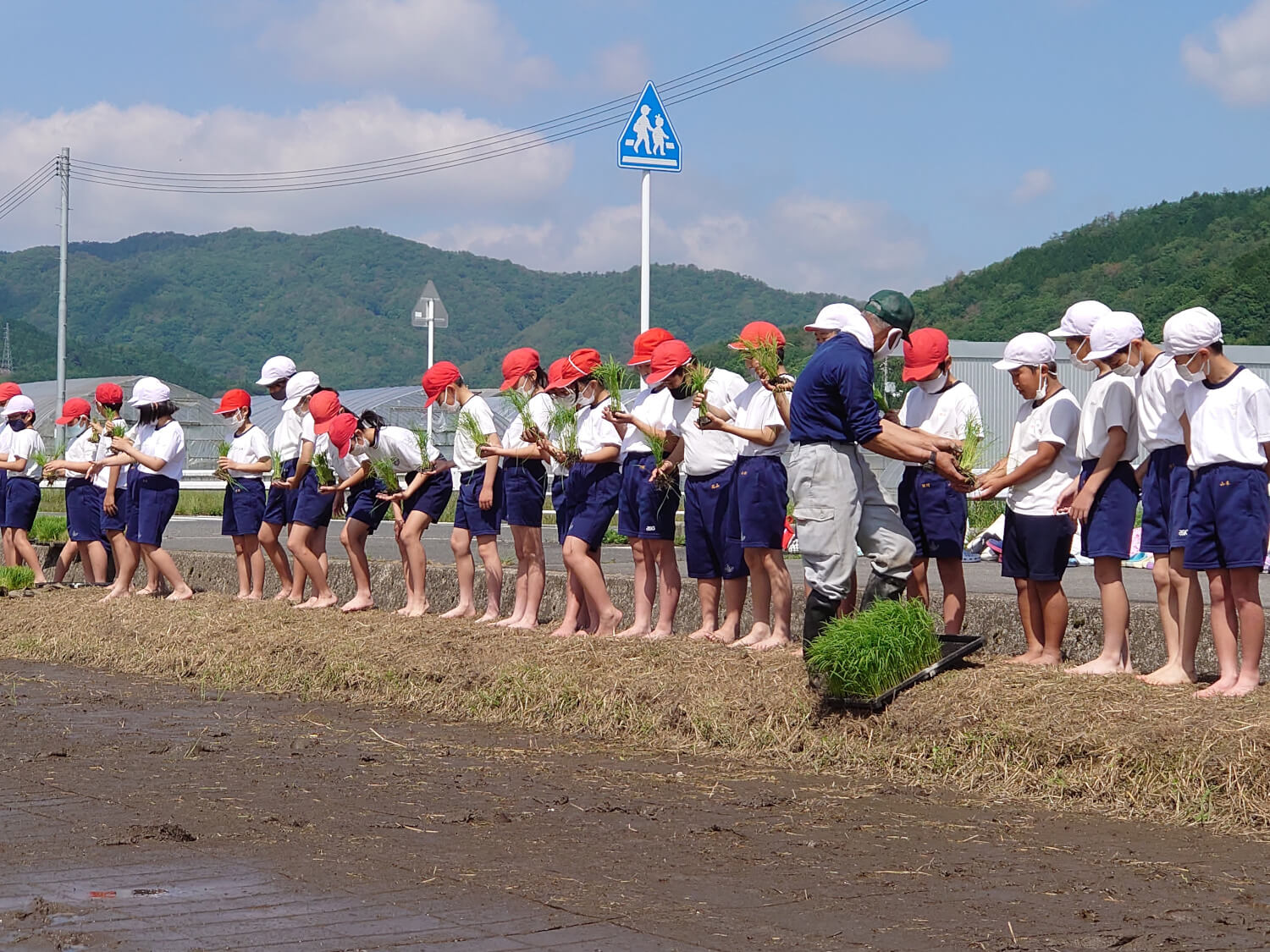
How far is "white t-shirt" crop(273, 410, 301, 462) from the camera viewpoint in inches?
548

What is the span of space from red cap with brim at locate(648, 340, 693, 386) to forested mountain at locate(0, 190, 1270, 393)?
53774 millimetres

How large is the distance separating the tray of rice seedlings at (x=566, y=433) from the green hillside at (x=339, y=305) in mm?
108803

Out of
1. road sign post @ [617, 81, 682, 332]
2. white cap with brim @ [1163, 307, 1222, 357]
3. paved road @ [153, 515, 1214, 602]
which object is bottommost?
paved road @ [153, 515, 1214, 602]

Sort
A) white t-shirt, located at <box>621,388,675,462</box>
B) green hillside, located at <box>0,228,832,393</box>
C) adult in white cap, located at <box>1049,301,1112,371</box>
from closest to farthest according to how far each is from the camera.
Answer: adult in white cap, located at <box>1049,301,1112,371</box>
white t-shirt, located at <box>621,388,675,462</box>
green hillside, located at <box>0,228,832,393</box>

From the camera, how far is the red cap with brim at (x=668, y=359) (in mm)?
10344

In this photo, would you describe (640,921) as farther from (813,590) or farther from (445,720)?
(445,720)

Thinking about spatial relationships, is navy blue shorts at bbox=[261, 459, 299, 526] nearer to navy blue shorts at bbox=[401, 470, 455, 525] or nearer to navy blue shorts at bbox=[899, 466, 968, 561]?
navy blue shorts at bbox=[401, 470, 455, 525]

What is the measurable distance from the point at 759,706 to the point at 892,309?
86.4 inches

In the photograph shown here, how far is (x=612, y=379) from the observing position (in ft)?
36.8

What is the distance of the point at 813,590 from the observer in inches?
332

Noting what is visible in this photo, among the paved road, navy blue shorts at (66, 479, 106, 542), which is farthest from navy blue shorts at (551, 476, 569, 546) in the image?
navy blue shorts at (66, 479, 106, 542)

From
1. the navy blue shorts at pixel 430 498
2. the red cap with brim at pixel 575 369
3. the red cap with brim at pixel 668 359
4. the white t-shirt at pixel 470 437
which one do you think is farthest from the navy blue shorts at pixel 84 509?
the red cap with brim at pixel 668 359

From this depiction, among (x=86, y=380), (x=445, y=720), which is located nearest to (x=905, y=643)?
(x=445, y=720)

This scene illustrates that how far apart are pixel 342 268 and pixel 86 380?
396ft
